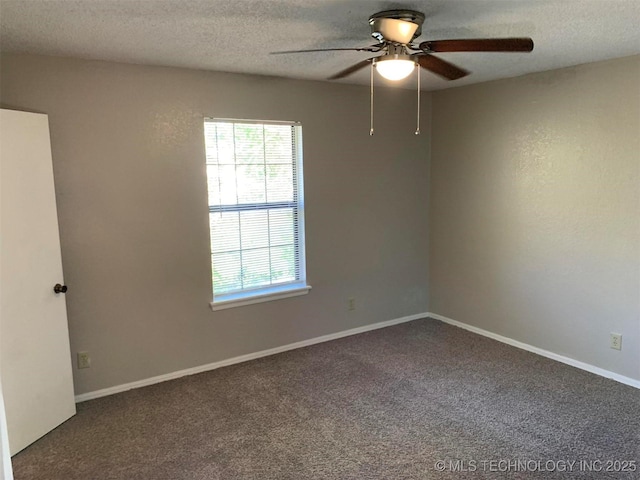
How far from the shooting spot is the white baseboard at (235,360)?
10.8 feet

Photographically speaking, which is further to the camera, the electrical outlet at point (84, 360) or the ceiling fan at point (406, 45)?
the electrical outlet at point (84, 360)

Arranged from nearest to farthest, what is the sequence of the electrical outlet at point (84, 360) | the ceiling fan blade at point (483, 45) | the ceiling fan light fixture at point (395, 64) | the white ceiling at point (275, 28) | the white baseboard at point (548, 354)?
the ceiling fan blade at point (483, 45), the white ceiling at point (275, 28), the ceiling fan light fixture at point (395, 64), the electrical outlet at point (84, 360), the white baseboard at point (548, 354)

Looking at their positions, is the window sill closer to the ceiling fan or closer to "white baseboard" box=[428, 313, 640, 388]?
"white baseboard" box=[428, 313, 640, 388]

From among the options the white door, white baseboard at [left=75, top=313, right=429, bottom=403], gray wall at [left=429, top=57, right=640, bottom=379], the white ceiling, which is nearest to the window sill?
white baseboard at [left=75, top=313, right=429, bottom=403]

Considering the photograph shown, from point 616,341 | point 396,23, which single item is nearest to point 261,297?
point 396,23

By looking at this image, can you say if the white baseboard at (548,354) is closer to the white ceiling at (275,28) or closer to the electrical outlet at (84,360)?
the white ceiling at (275,28)

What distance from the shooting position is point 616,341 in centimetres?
340

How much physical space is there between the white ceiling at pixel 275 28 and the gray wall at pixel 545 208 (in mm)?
469

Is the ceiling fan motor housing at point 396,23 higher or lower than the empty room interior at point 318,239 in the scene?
higher

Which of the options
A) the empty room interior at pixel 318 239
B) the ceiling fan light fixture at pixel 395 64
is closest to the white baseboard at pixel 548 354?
the empty room interior at pixel 318 239

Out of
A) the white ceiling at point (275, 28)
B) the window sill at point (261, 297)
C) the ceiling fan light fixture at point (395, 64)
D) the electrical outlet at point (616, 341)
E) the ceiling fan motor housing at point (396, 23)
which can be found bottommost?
the electrical outlet at point (616, 341)

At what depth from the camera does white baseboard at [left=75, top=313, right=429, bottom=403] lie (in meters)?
3.29

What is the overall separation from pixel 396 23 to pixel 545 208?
233 cm

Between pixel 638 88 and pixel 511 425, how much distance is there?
2403 mm
